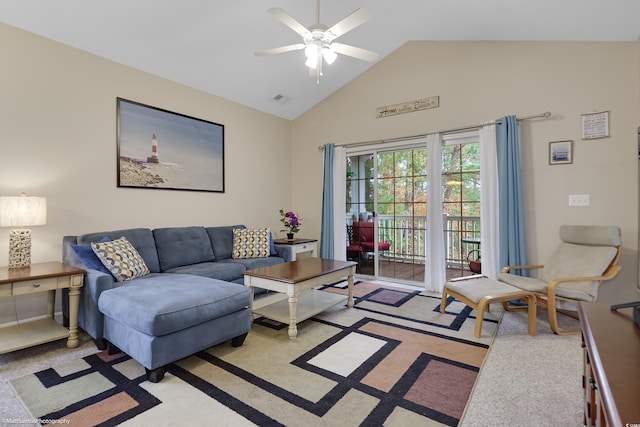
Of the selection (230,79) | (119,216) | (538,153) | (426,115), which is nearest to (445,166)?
(426,115)

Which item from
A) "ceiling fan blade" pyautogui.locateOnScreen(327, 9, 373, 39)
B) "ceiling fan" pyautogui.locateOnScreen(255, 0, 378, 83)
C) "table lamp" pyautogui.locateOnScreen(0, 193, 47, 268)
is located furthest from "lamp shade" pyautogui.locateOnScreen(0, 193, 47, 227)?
"ceiling fan blade" pyautogui.locateOnScreen(327, 9, 373, 39)

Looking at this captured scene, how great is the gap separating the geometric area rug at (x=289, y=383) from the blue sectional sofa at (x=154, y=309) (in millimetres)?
170

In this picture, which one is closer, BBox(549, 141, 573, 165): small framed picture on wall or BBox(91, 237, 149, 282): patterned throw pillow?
BBox(91, 237, 149, 282): patterned throw pillow

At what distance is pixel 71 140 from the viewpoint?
10.1 ft

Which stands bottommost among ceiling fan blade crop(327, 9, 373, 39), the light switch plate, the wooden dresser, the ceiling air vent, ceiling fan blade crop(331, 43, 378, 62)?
the wooden dresser

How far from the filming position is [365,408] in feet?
5.66

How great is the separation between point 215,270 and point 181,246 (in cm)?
59

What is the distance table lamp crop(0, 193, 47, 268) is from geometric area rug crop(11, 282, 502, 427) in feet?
3.31

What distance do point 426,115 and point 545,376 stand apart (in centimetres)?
328

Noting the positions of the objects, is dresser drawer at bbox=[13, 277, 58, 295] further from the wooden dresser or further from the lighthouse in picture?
the wooden dresser

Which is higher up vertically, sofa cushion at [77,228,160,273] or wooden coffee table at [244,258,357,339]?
sofa cushion at [77,228,160,273]

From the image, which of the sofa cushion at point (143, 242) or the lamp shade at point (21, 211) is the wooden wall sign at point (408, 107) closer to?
the sofa cushion at point (143, 242)

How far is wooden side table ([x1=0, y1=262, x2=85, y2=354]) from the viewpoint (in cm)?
219

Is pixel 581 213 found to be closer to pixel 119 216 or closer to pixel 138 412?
pixel 138 412
